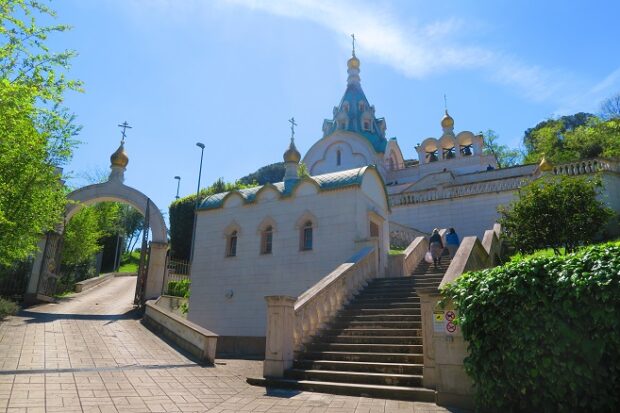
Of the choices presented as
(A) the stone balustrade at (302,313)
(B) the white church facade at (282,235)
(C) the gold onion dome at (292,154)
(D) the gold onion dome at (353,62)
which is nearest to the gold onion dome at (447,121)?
(D) the gold onion dome at (353,62)

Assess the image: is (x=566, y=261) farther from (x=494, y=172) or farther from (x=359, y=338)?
(x=494, y=172)

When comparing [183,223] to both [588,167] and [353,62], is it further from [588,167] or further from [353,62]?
[588,167]

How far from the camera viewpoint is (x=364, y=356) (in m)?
8.73

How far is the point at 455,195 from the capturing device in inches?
1018

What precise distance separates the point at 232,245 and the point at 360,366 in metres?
10.7

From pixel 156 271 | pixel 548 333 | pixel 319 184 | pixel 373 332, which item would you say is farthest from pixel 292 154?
pixel 548 333

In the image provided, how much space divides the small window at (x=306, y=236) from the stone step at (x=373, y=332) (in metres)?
5.83

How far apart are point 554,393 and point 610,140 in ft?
111

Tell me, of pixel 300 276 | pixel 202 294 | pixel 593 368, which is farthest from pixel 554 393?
pixel 202 294

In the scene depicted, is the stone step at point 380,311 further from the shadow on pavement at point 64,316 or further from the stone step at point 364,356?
the shadow on pavement at point 64,316

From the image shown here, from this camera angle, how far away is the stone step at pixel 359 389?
280 inches

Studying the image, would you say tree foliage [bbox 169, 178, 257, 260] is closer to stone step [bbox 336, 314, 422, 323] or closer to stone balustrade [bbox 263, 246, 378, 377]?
stone balustrade [bbox 263, 246, 378, 377]

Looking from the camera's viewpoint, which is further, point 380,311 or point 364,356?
point 380,311

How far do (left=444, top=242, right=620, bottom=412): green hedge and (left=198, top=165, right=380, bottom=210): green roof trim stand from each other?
9.41 meters
